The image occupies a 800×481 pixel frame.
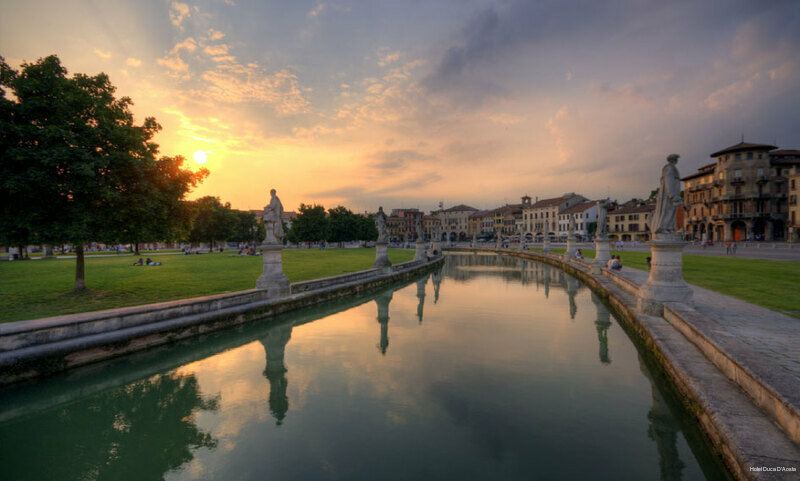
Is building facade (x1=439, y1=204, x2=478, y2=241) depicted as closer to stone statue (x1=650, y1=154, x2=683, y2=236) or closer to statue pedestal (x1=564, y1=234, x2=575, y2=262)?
statue pedestal (x1=564, y1=234, x2=575, y2=262)

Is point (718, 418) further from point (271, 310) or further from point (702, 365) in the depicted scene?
point (271, 310)

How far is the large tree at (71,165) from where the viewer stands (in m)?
10.2

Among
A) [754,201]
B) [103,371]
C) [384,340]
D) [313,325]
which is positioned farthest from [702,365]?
[754,201]

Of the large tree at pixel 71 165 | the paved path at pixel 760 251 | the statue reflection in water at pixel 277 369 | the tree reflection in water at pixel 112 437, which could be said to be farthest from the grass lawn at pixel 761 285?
the large tree at pixel 71 165

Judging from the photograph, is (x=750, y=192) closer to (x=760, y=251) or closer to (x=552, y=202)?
(x=760, y=251)

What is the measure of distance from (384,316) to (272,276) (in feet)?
15.7

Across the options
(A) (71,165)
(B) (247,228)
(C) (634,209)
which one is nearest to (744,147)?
(C) (634,209)

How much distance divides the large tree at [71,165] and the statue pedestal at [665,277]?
16.6m

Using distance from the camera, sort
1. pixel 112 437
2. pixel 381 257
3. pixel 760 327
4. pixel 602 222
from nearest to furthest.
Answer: pixel 112 437, pixel 760 327, pixel 602 222, pixel 381 257

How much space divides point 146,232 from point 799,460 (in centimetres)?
1712

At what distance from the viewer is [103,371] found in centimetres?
763

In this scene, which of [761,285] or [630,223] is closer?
[761,285]

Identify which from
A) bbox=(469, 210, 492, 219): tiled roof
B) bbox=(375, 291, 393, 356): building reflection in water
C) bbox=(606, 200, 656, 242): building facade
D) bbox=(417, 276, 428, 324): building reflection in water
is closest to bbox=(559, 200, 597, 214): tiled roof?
bbox=(606, 200, 656, 242): building facade

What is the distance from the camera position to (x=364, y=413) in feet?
18.6
